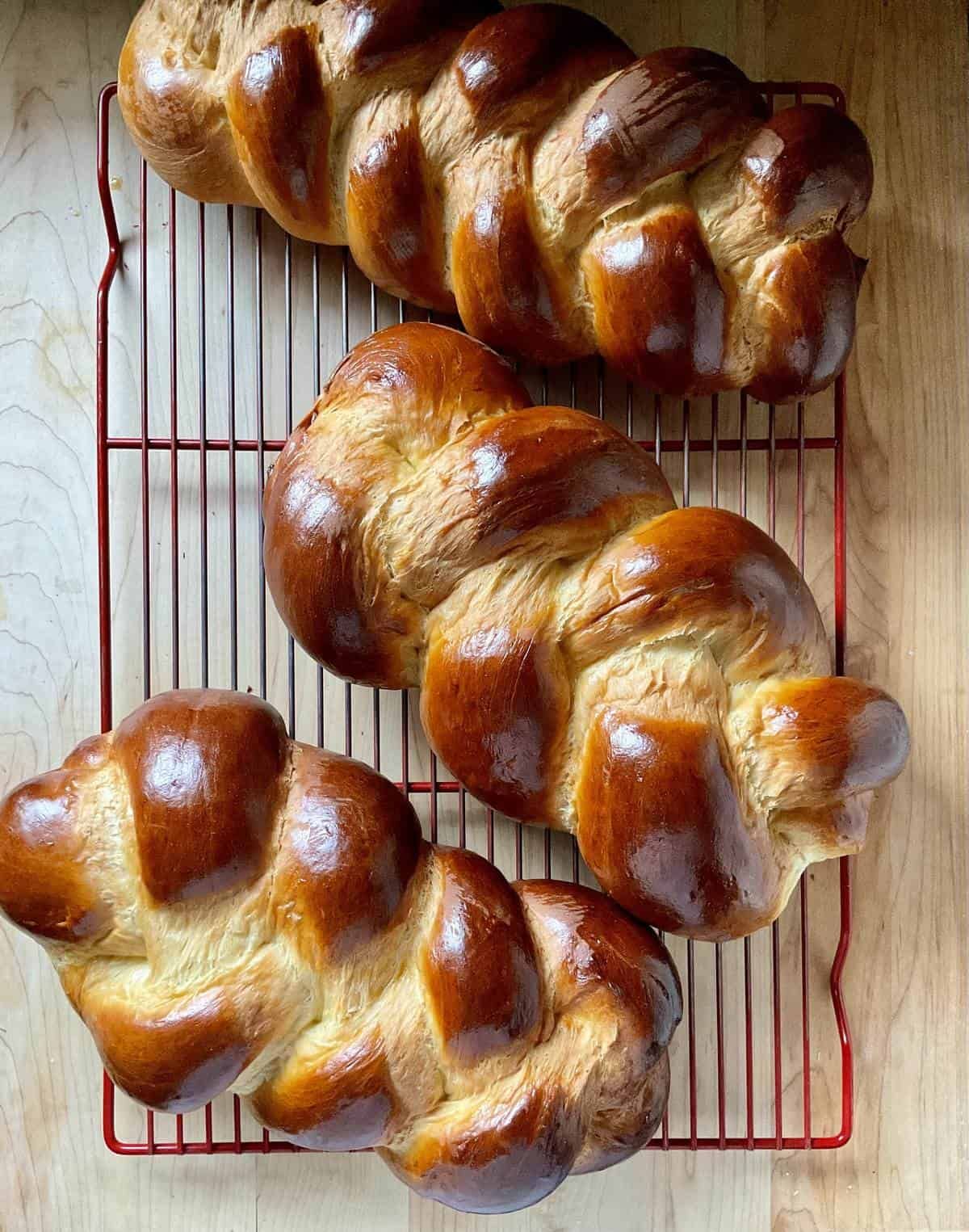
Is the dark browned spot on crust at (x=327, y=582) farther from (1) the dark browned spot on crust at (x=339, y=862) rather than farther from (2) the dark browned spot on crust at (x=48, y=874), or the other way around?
(2) the dark browned spot on crust at (x=48, y=874)

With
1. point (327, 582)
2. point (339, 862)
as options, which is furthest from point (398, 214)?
point (339, 862)

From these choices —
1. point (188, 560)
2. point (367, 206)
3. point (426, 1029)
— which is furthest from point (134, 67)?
point (426, 1029)

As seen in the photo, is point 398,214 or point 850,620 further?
point 850,620

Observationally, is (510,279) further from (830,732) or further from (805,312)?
(830,732)

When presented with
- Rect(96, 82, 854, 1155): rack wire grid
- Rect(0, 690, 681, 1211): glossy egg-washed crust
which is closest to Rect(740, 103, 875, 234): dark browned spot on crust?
Rect(96, 82, 854, 1155): rack wire grid

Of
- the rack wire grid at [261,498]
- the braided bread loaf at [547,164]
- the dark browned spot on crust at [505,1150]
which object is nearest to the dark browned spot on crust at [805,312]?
the braided bread loaf at [547,164]

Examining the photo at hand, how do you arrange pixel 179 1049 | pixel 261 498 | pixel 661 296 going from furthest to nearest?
pixel 261 498, pixel 661 296, pixel 179 1049

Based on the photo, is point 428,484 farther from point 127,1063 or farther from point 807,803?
point 127,1063
